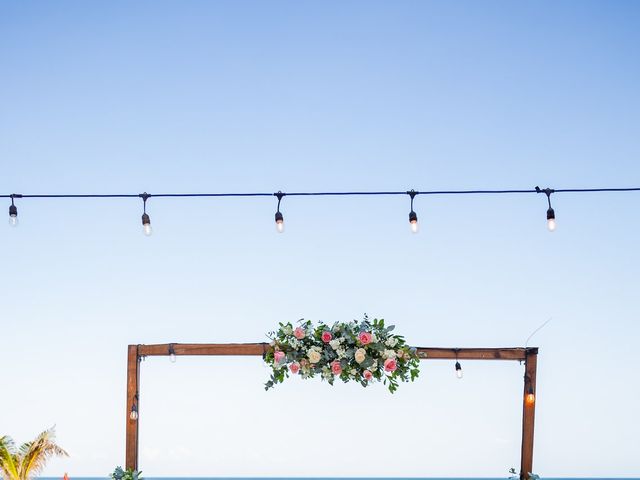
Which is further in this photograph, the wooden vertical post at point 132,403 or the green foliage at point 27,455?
the green foliage at point 27,455

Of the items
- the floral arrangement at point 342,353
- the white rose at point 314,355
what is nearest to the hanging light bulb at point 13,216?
the floral arrangement at point 342,353

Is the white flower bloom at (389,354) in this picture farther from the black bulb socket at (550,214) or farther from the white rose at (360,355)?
the black bulb socket at (550,214)

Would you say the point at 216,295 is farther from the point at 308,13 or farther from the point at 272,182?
the point at 308,13

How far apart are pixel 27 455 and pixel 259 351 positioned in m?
12.7

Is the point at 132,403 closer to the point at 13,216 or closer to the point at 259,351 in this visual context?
the point at 259,351

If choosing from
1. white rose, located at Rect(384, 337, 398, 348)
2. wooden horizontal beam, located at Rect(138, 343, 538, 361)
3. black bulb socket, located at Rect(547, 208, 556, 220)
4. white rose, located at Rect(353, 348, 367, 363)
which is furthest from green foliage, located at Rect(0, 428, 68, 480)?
black bulb socket, located at Rect(547, 208, 556, 220)

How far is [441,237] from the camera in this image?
1423cm

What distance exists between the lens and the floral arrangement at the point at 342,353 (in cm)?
645

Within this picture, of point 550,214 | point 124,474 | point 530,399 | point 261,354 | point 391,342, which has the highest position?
point 550,214

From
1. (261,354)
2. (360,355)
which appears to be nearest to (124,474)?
(261,354)

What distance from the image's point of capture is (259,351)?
6.63 m

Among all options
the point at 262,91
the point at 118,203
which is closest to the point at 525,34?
the point at 262,91

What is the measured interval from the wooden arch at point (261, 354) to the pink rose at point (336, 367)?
1.98 feet

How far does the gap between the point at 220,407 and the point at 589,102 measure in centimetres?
4763
